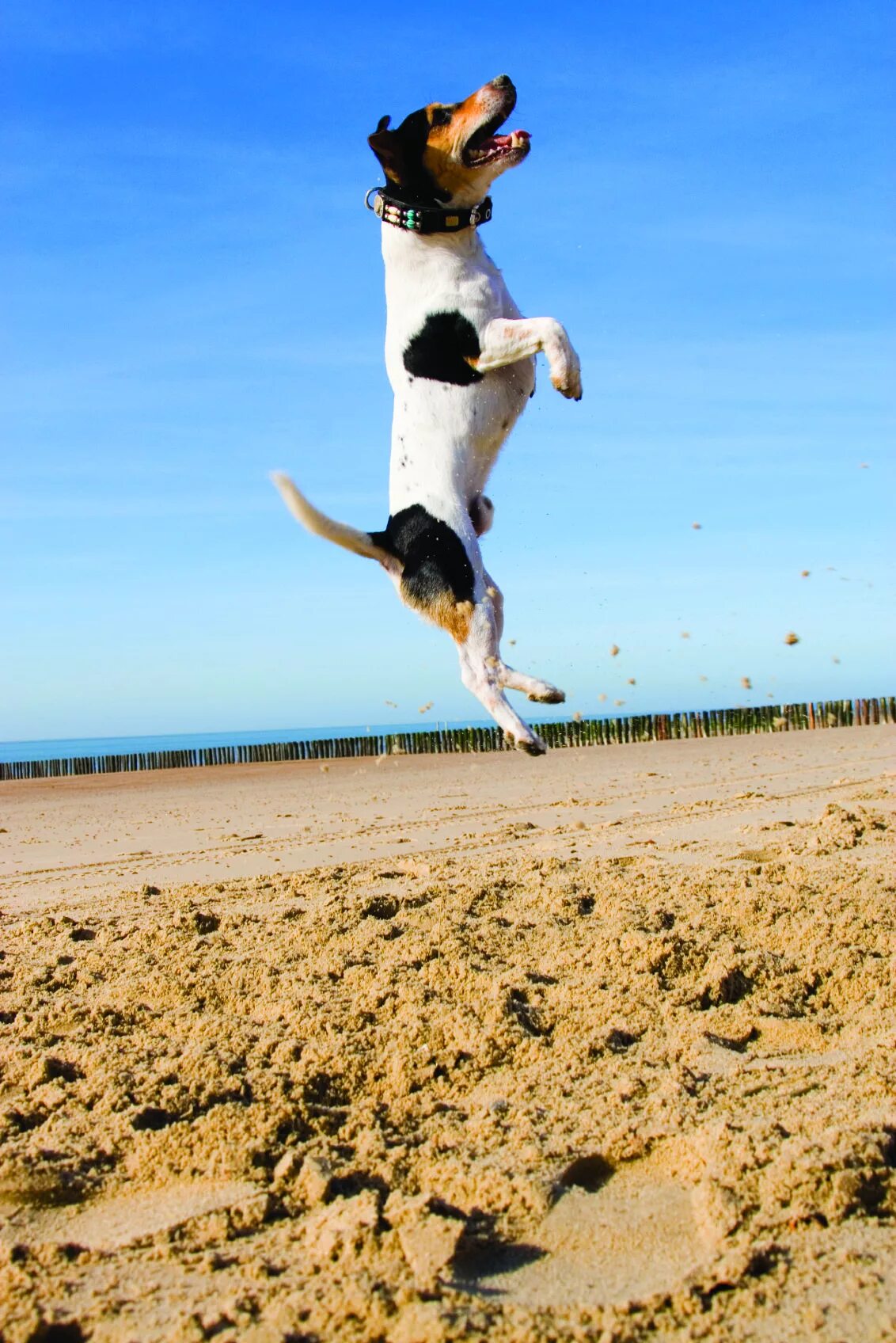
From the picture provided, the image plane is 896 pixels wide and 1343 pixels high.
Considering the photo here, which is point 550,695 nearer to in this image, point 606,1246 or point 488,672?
point 488,672

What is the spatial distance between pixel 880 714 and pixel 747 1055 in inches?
1148

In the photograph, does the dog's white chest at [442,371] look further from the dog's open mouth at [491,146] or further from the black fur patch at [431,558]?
the dog's open mouth at [491,146]

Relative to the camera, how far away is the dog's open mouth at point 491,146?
3564mm

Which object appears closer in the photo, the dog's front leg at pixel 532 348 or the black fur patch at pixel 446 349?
the dog's front leg at pixel 532 348

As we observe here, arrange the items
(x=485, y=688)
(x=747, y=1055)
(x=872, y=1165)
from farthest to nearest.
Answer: (x=485, y=688) < (x=747, y=1055) < (x=872, y=1165)

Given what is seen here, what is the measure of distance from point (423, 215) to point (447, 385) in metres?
0.52

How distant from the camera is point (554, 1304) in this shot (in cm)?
220

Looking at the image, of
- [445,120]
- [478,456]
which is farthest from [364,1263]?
[445,120]

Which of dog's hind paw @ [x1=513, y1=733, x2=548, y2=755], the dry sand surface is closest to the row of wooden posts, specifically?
the dry sand surface

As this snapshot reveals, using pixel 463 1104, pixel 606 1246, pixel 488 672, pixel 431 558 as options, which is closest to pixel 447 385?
pixel 431 558

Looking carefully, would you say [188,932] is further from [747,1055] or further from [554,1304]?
[554,1304]

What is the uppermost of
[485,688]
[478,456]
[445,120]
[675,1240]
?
[445,120]

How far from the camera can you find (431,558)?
3877 mm

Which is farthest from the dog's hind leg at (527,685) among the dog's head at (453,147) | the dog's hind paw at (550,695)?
the dog's head at (453,147)
